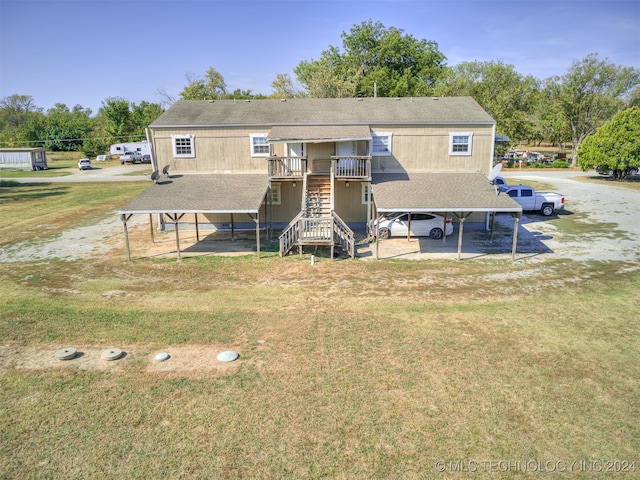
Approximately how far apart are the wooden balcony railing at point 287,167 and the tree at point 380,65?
103ft

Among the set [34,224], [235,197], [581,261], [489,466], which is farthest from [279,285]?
[34,224]

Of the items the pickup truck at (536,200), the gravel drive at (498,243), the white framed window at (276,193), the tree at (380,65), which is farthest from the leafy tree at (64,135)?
the pickup truck at (536,200)

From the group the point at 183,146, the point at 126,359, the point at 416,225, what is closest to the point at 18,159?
the point at 183,146

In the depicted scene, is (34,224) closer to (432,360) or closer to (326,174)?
(326,174)

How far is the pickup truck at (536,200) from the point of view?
1021 inches

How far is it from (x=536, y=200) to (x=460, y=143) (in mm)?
7620

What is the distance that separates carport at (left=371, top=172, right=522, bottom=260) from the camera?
17.6 meters

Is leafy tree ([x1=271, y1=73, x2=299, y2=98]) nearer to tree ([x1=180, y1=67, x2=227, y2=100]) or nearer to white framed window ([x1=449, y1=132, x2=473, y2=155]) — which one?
tree ([x1=180, y1=67, x2=227, y2=100])

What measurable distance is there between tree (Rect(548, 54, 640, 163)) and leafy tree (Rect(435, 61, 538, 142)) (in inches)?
158

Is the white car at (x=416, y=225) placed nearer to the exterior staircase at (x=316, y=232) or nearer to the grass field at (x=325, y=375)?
the exterior staircase at (x=316, y=232)

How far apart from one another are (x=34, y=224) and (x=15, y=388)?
65.7ft

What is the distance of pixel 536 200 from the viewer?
85.7ft

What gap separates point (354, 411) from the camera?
8.37 m

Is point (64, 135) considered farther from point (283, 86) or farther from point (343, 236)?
point (343, 236)
